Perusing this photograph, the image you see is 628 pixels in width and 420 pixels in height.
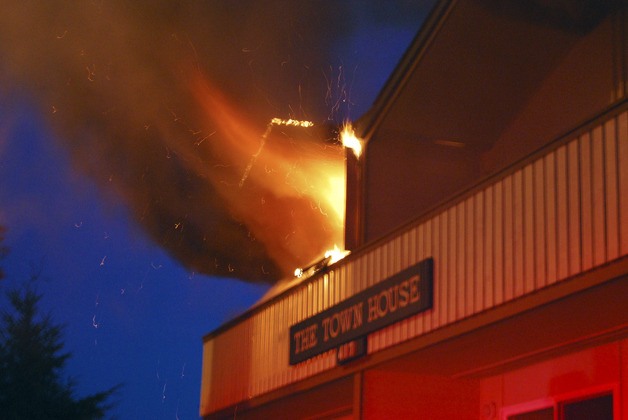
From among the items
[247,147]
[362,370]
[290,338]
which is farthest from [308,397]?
Result: [247,147]

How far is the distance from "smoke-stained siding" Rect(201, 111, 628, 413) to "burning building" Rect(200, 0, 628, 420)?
22mm

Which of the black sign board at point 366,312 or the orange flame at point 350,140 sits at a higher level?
the orange flame at point 350,140

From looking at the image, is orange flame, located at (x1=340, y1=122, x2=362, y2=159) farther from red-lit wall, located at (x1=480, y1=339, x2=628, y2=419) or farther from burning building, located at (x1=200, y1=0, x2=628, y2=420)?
red-lit wall, located at (x1=480, y1=339, x2=628, y2=419)

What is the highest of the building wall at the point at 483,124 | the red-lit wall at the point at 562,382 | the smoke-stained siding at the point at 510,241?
the building wall at the point at 483,124

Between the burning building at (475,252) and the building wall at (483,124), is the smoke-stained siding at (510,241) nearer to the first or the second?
the burning building at (475,252)

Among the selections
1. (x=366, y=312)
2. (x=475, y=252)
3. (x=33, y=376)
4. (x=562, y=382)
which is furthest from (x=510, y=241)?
(x=33, y=376)

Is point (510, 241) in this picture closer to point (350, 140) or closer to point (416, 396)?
point (416, 396)

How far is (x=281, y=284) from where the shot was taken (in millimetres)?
21344

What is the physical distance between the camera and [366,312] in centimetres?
1464

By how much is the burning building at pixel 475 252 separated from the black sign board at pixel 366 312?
35 millimetres

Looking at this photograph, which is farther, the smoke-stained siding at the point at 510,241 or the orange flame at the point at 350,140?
the orange flame at the point at 350,140

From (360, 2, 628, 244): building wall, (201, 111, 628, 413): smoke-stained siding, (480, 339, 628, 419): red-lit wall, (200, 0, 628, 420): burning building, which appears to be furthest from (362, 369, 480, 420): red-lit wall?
(360, 2, 628, 244): building wall

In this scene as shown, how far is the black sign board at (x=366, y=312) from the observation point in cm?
1316

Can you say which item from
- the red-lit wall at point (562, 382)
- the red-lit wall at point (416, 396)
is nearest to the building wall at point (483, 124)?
the red-lit wall at point (416, 396)
